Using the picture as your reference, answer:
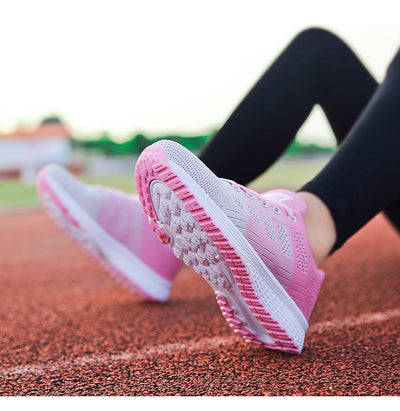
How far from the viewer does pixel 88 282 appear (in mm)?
1860

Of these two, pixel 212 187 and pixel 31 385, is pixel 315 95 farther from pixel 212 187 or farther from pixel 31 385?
pixel 31 385

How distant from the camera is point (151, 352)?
96 cm

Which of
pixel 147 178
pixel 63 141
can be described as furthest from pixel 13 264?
pixel 63 141

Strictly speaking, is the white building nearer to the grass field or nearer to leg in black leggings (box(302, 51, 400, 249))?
the grass field

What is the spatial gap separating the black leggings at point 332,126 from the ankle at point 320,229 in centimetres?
1

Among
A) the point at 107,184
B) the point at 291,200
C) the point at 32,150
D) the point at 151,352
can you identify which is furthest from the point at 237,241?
the point at 32,150

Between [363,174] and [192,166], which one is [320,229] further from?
[192,166]

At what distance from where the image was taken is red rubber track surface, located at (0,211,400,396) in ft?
2.54

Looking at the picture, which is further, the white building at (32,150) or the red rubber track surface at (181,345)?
the white building at (32,150)

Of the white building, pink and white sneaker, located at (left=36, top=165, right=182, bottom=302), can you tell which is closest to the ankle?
pink and white sneaker, located at (left=36, top=165, right=182, bottom=302)

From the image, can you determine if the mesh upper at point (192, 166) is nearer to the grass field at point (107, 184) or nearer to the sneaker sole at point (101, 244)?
the sneaker sole at point (101, 244)

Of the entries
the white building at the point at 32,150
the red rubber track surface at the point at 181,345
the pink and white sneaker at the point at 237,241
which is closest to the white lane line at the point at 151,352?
the red rubber track surface at the point at 181,345

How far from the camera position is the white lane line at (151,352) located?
2.93 feet

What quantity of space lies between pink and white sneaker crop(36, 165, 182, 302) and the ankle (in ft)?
1.42
